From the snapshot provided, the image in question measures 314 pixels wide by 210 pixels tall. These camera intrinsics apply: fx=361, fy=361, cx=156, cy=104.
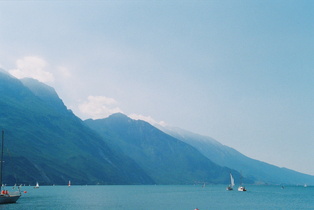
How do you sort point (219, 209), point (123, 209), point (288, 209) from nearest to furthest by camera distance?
point (123, 209), point (219, 209), point (288, 209)

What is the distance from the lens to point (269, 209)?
13412 centimetres

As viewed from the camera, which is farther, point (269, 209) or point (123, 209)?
point (269, 209)

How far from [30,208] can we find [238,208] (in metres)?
73.5

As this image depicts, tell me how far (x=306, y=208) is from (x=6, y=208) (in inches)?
4358

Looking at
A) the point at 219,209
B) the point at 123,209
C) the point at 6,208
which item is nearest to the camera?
the point at 6,208

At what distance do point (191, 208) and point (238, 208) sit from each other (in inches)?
872

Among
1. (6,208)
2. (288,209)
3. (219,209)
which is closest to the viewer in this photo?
(6,208)

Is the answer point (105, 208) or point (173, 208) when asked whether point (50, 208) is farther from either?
point (173, 208)

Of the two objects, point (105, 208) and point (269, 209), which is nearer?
point (105, 208)

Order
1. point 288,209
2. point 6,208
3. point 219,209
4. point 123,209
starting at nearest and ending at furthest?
point 6,208
point 123,209
point 219,209
point 288,209

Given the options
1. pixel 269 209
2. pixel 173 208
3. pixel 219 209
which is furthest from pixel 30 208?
pixel 269 209

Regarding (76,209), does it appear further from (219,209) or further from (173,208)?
(219,209)

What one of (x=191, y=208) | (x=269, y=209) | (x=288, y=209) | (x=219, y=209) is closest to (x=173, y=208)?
(x=191, y=208)

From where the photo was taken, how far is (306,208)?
14338 cm
